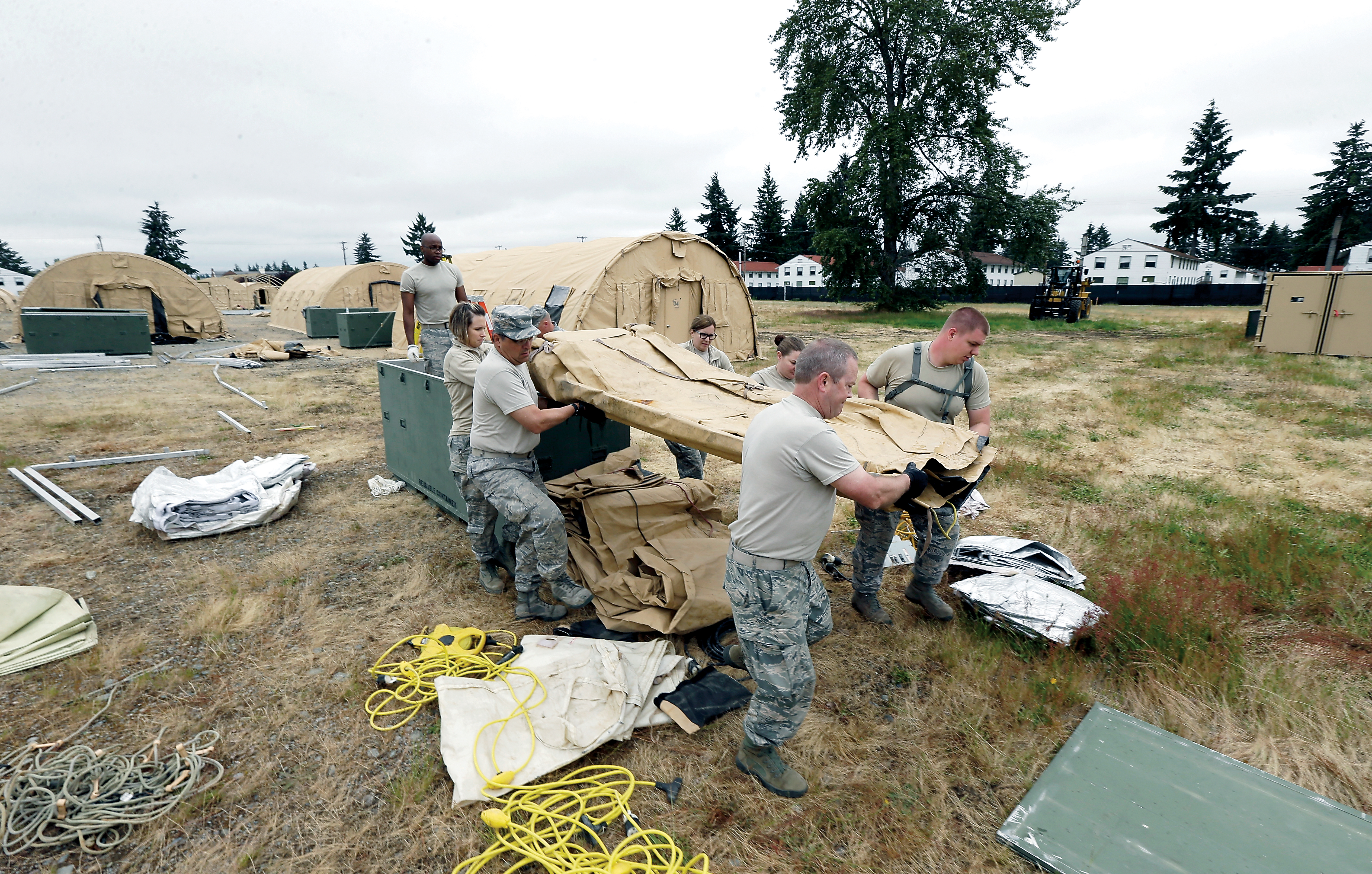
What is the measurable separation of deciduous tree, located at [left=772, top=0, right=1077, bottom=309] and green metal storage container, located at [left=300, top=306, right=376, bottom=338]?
71.5 ft

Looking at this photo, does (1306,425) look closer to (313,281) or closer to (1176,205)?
(313,281)

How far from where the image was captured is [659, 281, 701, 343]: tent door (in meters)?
14.5

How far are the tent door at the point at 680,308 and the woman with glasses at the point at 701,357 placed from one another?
8547mm

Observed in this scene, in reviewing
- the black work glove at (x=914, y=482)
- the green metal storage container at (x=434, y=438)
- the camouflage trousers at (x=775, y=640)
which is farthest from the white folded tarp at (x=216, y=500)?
the black work glove at (x=914, y=482)

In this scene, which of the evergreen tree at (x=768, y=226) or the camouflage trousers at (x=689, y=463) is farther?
the evergreen tree at (x=768, y=226)

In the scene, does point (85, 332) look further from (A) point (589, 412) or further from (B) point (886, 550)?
(B) point (886, 550)

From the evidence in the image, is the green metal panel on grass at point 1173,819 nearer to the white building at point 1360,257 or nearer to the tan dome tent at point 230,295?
the tan dome tent at point 230,295

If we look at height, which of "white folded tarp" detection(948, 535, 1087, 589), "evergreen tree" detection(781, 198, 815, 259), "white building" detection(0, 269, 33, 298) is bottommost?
"white folded tarp" detection(948, 535, 1087, 589)

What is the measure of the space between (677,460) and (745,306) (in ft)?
37.9

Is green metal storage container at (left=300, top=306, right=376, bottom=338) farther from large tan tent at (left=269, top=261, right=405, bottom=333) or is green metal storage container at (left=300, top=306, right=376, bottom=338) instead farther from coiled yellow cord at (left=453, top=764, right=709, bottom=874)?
coiled yellow cord at (left=453, top=764, right=709, bottom=874)

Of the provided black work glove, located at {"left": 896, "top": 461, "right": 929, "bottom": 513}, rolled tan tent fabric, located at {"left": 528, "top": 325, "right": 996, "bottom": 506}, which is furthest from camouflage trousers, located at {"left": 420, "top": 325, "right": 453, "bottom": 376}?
black work glove, located at {"left": 896, "top": 461, "right": 929, "bottom": 513}

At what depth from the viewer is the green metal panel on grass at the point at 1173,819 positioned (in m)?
2.47

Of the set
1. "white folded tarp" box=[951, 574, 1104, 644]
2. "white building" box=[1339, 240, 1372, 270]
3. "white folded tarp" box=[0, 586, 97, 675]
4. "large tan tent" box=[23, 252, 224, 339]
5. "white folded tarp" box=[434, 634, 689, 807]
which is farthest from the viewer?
"white building" box=[1339, 240, 1372, 270]

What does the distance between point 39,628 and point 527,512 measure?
3.06 meters
